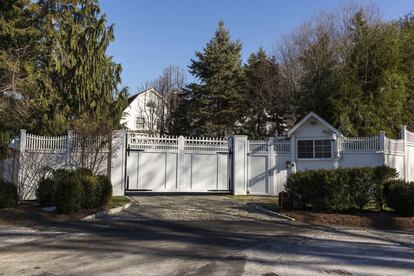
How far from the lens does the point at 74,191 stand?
1313cm

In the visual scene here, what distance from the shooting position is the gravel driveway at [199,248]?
709cm

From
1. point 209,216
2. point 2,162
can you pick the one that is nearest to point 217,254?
point 209,216

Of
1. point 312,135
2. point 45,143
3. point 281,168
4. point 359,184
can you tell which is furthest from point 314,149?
point 45,143

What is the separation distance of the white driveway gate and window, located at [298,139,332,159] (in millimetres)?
3263

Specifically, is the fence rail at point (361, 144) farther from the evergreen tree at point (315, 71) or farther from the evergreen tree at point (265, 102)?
the evergreen tree at point (265, 102)

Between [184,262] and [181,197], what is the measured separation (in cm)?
1134

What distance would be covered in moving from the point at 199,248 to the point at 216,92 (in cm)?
2487

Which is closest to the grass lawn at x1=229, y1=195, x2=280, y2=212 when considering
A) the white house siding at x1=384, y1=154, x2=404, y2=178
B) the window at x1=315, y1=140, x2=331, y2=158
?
the window at x1=315, y1=140, x2=331, y2=158

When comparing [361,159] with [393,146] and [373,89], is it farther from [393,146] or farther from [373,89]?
[373,89]

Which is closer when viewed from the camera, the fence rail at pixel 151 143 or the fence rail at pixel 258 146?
the fence rail at pixel 151 143

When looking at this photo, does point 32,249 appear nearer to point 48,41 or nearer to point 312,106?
point 48,41

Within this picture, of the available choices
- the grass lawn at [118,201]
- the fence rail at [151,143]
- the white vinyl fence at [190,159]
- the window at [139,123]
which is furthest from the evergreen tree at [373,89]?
the window at [139,123]

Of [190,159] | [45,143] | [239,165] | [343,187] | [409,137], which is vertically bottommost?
[343,187]

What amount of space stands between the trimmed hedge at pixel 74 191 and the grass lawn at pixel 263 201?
5.33 meters
